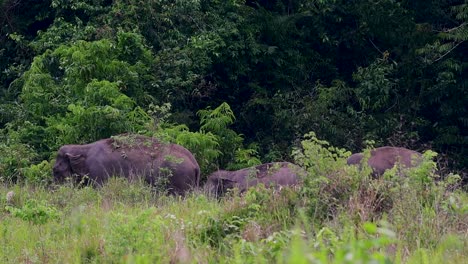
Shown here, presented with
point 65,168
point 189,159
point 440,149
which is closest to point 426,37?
point 440,149

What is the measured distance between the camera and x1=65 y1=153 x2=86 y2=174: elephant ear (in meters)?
14.6

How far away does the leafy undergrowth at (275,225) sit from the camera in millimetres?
6895

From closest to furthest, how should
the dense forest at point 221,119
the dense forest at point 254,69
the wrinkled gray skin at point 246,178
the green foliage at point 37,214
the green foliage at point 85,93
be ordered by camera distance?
1. the dense forest at point 221,119
2. the green foliage at point 37,214
3. the wrinkled gray skin at point 246,178
4. the green foliage at point 85,93
5. the dense forest at point 254,69

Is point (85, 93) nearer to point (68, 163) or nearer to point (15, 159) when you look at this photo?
point (15, 159)

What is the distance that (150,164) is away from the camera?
14.1 metres

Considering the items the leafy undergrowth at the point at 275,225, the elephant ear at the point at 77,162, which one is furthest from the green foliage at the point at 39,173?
the leafy undergrowth at the point at 275,225

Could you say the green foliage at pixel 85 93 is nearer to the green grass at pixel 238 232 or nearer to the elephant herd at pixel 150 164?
the elephant herd at pixel 150 164

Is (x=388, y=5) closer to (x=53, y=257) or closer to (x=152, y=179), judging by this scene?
(x=152, y=179)

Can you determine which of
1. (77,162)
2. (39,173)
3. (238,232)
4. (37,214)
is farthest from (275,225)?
(39,173)

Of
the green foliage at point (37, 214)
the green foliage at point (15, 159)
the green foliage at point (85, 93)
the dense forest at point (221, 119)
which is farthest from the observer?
the green foliage at point (85, 93)

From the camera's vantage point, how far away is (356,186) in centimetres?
841

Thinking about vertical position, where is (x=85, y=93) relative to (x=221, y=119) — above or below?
above

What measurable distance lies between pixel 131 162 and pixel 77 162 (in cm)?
101

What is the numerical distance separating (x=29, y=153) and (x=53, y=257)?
8720 mm
